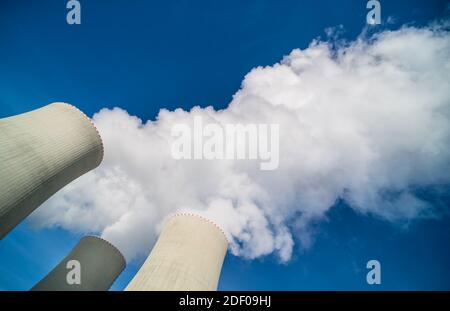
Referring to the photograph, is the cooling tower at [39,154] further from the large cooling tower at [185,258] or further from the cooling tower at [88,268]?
the large cooling tower at [185,258]

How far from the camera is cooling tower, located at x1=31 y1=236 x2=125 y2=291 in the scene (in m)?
19.6

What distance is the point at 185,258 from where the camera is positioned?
15023 mm

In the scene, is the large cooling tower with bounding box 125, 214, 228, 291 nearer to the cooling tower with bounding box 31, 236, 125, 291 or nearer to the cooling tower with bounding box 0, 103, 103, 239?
the cooling tower with bounding box 0, 103, 103, 239

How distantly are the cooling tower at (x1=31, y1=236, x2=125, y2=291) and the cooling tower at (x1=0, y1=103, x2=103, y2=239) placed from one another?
5.91m

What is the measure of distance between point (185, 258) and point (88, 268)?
9.63 metres

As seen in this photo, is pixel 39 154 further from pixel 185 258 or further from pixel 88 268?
pixel 88 268

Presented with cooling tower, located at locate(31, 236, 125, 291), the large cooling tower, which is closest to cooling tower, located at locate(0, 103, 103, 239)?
cooling tower, located at locate(31, 236, 125, 291)

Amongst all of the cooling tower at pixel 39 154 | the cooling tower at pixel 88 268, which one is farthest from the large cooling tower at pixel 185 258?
the cooling tower at pixel 88 268

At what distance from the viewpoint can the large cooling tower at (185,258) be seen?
14055mm

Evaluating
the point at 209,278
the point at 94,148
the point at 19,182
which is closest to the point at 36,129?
the point at 19,182
